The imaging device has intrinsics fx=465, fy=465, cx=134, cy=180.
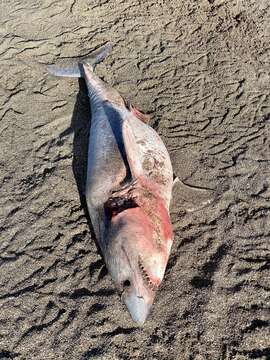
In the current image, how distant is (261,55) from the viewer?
6664mm

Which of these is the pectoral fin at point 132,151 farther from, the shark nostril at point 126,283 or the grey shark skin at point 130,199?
the shark nostril at point 126,283

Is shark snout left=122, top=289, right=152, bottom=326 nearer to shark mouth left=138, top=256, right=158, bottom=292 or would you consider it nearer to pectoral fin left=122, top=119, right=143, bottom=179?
shark mouth left=138, top=256, right=158, bottom=292

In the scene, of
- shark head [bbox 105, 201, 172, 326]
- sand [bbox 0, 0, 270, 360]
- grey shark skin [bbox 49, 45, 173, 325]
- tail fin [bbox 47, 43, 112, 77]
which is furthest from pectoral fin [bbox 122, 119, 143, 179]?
tail fin [bbox 47, 43, 112, 77]

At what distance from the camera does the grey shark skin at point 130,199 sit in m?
3.85

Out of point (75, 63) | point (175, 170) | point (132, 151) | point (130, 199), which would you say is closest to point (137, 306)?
point (130, 199)

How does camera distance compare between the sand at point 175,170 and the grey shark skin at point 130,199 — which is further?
the sand at point 175,170

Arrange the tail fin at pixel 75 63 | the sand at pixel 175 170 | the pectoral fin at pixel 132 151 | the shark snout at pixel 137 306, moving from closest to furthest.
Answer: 1. the shark snout at pixel 137 306
2. the sand at pixel 175 170
3. the pectoral fin at pixel 132 151
4. the tail fin at pixel 75 63

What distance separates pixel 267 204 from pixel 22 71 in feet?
13.6

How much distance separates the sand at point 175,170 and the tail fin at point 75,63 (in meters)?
0.15

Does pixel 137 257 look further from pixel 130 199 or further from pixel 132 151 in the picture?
pixel 132 151

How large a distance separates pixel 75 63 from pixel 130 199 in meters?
3.20

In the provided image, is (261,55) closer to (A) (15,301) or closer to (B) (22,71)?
(B) (22,71)

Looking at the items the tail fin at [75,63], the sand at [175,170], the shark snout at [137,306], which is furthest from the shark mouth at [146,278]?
the tail fin at [75,63]

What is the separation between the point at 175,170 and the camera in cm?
532
